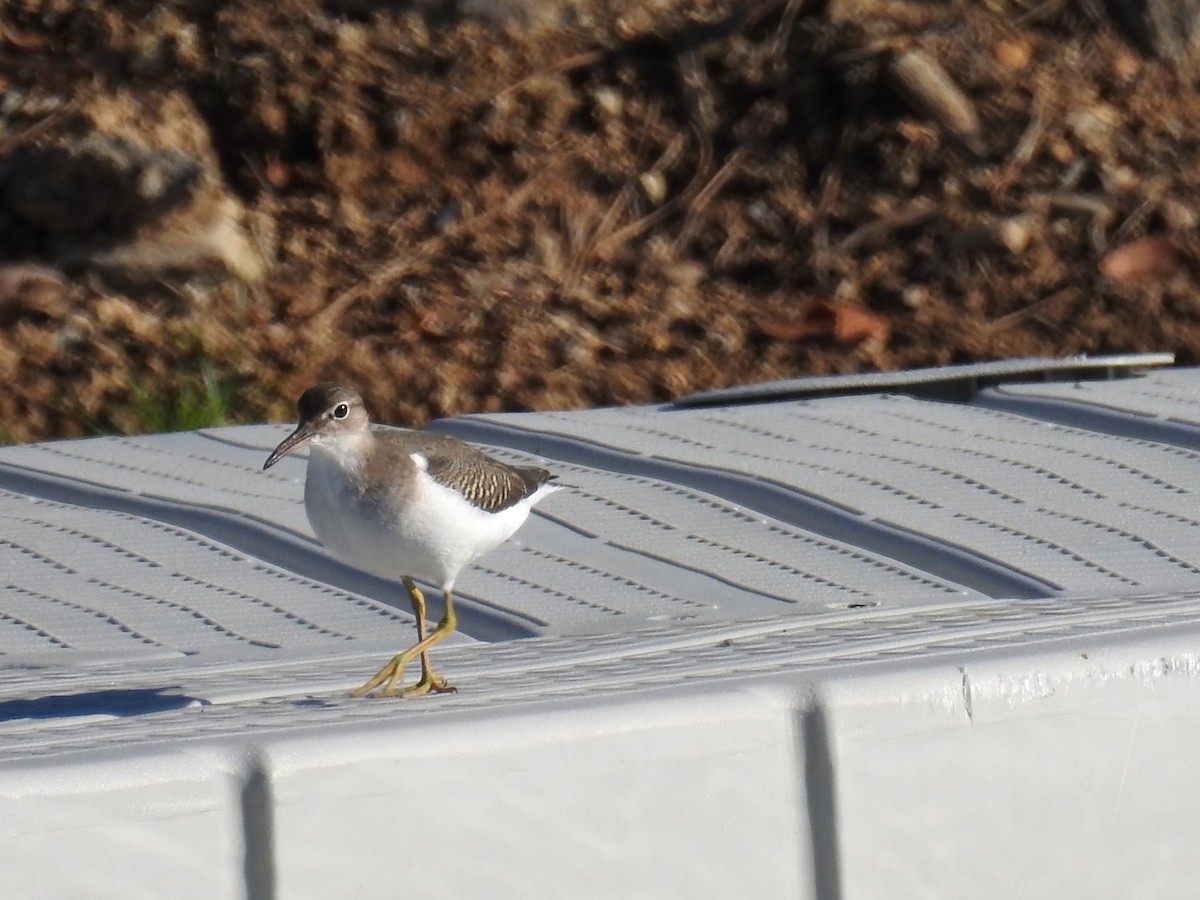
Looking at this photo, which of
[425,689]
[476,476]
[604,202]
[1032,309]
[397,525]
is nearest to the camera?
[425,689]

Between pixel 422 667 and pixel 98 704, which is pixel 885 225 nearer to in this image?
pixel 422 667

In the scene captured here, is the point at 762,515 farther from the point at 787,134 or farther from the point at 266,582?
the point at 787,134

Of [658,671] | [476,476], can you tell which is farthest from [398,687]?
[658,671]

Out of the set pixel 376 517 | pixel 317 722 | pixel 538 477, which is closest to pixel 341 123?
pixel 538 477

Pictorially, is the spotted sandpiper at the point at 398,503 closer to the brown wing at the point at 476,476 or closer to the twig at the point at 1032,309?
the brown wing at the point at 476,476

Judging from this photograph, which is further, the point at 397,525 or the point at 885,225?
the point at 885,225
